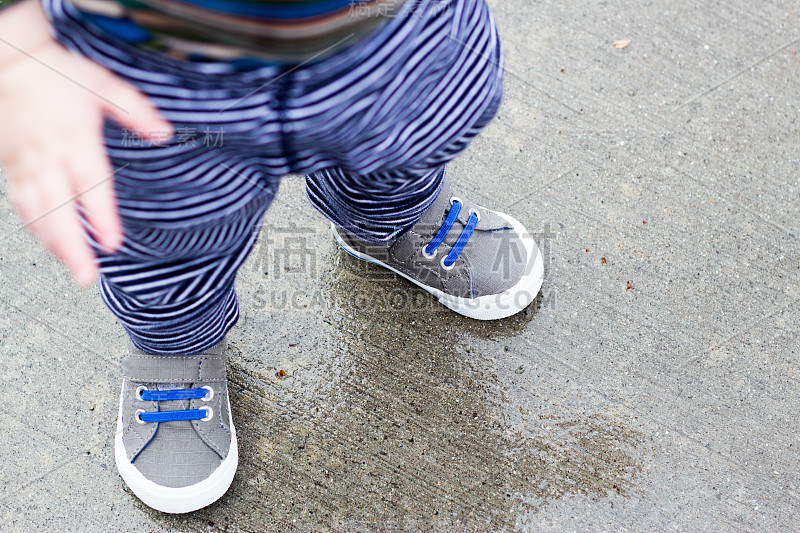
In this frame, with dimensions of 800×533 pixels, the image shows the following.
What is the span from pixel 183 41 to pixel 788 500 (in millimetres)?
1560

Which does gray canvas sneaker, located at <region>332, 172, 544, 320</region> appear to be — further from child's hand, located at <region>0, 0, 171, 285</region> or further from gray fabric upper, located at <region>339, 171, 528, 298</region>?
child's hand, located at <region>0, 0, 171, 285</region>

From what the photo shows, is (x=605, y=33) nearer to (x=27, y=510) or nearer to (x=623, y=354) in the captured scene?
(x=623, y=354)

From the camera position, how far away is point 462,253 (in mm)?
1492

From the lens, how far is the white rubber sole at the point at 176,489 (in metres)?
1.30

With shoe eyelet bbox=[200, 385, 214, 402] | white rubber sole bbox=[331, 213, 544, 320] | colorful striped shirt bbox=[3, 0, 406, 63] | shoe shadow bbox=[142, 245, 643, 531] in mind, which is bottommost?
shoe shadow bbox=[142, 245, 643, 531]

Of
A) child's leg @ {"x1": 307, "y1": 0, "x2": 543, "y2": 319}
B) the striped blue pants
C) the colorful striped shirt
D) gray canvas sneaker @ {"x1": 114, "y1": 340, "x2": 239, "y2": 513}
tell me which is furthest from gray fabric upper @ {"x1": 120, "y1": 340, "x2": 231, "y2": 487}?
the colorful striped shirt

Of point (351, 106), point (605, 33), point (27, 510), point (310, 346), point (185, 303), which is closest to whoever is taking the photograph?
point (351, 106)

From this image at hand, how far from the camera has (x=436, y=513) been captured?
1.40 meters

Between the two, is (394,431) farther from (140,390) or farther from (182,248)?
(182,248)

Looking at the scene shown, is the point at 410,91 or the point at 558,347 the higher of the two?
the point at 410,91

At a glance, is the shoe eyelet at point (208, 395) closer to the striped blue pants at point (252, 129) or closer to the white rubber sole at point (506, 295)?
the striped blue pants at point (252, 129)

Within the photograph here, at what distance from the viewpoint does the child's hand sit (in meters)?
0.64

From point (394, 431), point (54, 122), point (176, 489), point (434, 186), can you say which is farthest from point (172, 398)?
point (54, 122)

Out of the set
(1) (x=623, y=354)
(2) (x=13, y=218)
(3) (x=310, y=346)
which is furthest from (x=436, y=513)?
(2) (x=13, y=218)
